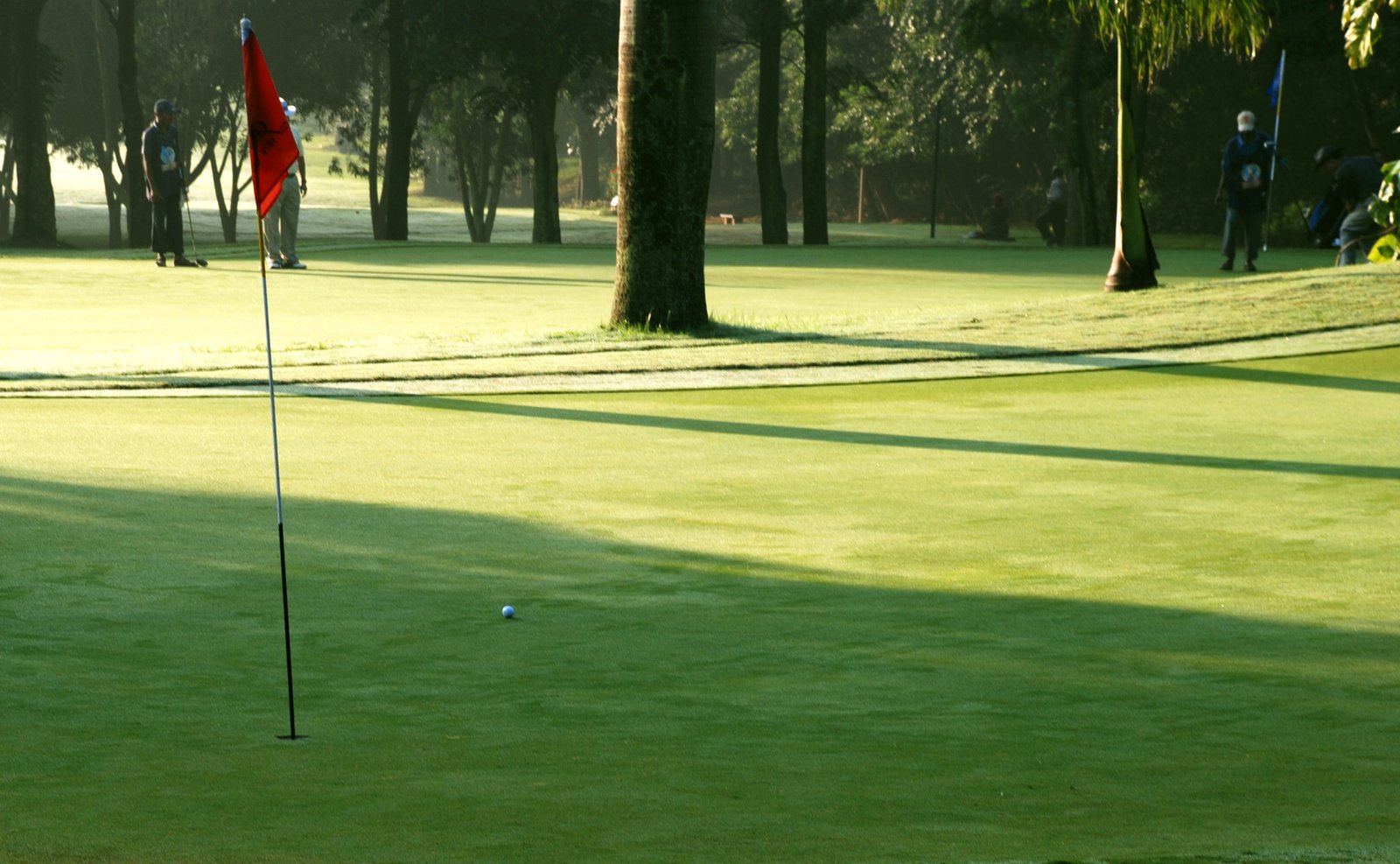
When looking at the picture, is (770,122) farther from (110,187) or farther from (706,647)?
(706,647)

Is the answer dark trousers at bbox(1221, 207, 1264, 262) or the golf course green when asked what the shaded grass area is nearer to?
the golf course green

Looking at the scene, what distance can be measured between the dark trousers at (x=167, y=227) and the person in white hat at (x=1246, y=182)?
1500 centimetres

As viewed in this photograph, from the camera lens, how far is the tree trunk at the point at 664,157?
54.6 feet

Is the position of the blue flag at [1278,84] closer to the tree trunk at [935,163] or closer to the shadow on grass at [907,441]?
the tree trunk at [935,163]

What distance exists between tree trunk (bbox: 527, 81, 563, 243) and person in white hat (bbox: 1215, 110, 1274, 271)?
24308mm

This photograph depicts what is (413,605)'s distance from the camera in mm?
6352

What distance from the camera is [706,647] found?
5.78m

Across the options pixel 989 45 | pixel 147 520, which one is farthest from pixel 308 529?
pixel 989 45

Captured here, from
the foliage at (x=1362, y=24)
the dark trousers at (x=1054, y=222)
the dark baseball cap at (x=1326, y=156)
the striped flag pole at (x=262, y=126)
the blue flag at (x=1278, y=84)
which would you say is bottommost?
the dark trousers at (x=1054, y=222)

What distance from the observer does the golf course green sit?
4109 mm

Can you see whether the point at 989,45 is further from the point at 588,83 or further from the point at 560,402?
the point at 560,402

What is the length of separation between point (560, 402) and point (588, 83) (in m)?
48.0

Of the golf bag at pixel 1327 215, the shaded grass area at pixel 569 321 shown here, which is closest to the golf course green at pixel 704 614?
the shaded grass area at pixel 569 321

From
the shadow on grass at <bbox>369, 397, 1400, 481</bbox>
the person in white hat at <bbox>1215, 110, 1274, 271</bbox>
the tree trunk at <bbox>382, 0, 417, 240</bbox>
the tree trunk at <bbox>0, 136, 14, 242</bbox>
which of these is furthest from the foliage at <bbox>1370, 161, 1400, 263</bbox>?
the tree trunk at <bbox>0, 136, 14, 242</bbox>
